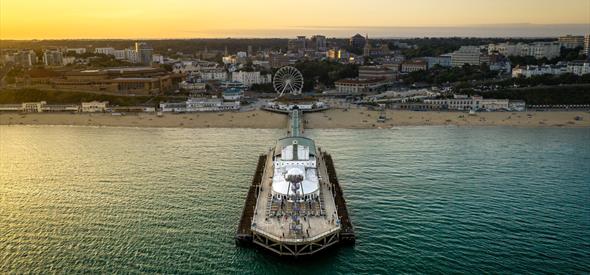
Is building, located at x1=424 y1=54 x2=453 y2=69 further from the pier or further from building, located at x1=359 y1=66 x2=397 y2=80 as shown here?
the pier

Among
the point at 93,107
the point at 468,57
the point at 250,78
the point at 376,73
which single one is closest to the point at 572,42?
the point at 468,57

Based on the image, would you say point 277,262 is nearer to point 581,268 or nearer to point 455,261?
point 455,261

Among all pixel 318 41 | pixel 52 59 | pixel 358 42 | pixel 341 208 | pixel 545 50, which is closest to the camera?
pixel 341 208

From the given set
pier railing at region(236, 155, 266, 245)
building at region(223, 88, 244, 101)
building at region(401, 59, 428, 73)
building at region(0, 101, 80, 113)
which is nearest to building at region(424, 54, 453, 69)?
building at region(401, 59, 428, 73)

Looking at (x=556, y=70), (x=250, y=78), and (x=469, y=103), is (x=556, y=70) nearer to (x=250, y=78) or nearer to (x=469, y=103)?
(x=469, y=103)

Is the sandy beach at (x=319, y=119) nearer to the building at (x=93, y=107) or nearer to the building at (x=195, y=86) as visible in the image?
the building at (x=93, y=107)

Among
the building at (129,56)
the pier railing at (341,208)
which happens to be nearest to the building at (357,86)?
the pier railing at (341,208)
